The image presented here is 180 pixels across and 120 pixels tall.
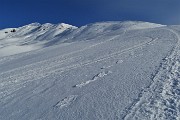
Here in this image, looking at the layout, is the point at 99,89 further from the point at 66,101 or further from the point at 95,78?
the point at 95,78

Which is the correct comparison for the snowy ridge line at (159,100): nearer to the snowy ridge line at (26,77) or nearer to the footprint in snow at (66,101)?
the footprint in snow at (66,101)

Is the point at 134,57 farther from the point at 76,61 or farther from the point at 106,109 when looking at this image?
the point at 106,109

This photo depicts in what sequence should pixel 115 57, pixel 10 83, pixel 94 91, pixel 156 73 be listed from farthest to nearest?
pixel 115 57 → pixel 10 83 → pixel 156 73 → pixel 94 91

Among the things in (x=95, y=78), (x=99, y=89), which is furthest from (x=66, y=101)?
(x=95, y=78)

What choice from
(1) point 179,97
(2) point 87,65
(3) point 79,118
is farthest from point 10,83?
(1) point 179,97

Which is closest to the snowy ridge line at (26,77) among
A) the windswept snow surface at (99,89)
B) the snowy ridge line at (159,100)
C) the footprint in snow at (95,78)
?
the windswept snow surface at (99,89)

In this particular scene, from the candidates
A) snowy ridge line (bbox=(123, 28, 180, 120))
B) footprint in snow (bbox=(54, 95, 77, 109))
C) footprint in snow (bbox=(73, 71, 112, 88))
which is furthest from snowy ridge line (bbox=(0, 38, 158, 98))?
snowy ridge line (bbox=(123, 28, 180, 120))

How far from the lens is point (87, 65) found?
15.9m

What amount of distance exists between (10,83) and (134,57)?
6.43 metres

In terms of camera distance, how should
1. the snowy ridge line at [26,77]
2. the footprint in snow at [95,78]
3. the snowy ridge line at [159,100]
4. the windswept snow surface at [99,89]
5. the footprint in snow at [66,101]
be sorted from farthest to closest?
the snowy ridge line at [26,77], the footprint in snow at [95,78], the footprint in snow at [66,101], the windswept snow surface at [99,89], the snowy ridge line at [159,100]

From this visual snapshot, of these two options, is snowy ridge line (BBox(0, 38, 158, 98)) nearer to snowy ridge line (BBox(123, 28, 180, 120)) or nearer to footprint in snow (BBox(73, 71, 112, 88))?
footprint in snow (BBox(73, 71, 112, 88))

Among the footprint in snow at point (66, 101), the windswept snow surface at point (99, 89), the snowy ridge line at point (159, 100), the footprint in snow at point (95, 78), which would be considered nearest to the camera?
the snowy ridge line at point (159, 100)

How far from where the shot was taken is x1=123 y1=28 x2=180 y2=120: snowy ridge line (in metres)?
7.92

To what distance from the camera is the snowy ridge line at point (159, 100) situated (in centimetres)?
792
